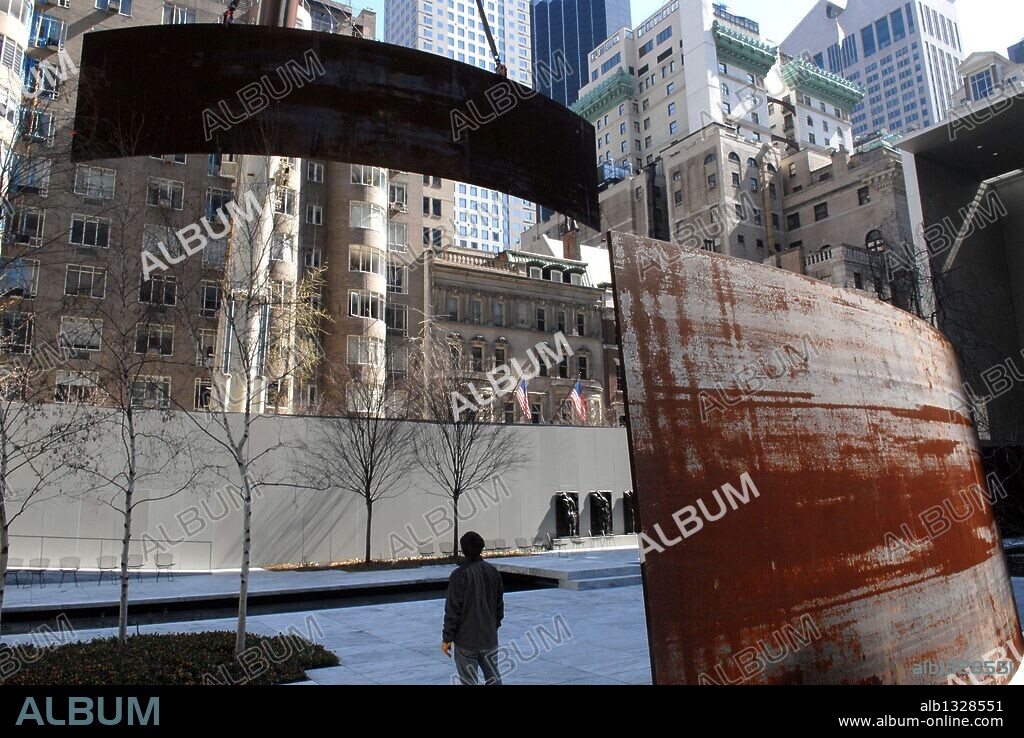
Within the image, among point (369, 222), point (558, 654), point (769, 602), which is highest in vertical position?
point (369, 222)

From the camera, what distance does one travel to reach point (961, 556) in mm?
7008

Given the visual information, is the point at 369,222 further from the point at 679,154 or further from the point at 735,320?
the point at 679,154

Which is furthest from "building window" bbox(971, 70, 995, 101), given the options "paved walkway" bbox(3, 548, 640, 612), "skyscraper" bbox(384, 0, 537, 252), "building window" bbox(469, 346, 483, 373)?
"skyscraper" bbox(384, 0, 537, 252)

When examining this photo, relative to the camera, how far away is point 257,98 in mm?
4367

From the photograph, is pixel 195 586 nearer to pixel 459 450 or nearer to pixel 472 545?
pixel 459 450

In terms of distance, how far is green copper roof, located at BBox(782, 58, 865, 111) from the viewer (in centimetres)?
9931

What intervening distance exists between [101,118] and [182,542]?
760 inches

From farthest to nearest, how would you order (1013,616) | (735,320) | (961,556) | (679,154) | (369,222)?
(679,154) → (369,222) → (1013,616) → (961,556) → (735,320)

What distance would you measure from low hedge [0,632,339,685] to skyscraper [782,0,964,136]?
19065 centimetres

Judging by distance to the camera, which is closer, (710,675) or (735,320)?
(710,675)

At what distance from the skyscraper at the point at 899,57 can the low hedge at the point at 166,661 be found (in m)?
191

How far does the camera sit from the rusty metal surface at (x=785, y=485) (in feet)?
15.9

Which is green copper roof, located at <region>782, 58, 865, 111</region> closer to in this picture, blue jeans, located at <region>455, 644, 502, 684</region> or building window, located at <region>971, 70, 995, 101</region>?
building window, located at <region>971, 70, 995, 101</region>
